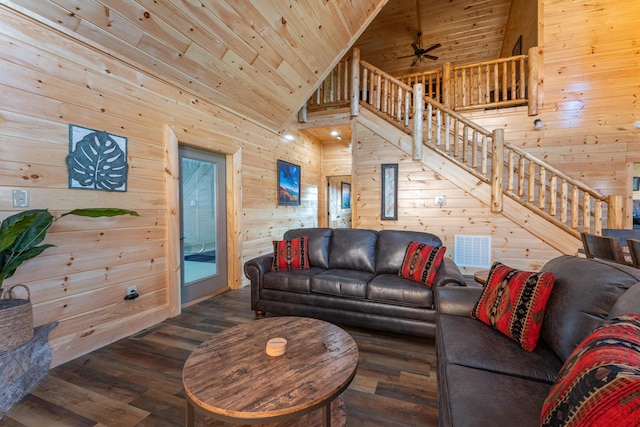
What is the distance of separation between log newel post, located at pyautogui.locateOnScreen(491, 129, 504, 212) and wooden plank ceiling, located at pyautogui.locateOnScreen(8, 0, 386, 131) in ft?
8.15

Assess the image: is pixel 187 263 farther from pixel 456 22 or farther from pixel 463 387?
pixel 456 22

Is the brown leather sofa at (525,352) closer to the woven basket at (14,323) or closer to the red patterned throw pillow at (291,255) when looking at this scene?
the red patterned throw pillow at (291,255)

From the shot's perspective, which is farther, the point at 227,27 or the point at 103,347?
the point at 227,27

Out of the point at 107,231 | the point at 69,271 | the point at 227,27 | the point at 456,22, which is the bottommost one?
the point at 69,271

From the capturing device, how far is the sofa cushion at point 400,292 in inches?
93.7

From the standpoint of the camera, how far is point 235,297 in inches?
141

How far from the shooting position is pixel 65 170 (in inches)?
84.2

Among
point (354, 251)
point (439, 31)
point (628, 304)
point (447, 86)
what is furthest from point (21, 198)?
point (439, 31)

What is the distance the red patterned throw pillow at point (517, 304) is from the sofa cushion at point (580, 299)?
0.05m

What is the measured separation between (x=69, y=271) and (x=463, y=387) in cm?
274

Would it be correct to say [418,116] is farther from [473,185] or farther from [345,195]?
[345,195]

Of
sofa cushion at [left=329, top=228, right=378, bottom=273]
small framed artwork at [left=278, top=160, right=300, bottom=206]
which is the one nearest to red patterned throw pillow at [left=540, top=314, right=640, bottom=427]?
sofa cushion at [left=329, top=228, right=378, bottom=273]

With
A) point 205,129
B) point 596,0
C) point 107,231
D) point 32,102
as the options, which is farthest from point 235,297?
point 596,0

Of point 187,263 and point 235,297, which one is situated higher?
point 187,263
